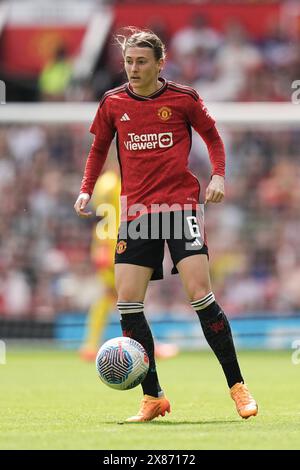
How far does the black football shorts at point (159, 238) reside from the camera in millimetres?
6500

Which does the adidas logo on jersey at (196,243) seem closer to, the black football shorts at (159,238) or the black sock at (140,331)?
Result: the black football shorts at (159,238)

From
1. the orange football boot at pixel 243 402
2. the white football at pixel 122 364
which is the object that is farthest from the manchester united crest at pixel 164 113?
the orange football boot at pixel 243 402

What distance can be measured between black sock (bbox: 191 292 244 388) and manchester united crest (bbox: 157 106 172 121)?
1020 mm

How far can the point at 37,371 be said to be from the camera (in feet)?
36.1

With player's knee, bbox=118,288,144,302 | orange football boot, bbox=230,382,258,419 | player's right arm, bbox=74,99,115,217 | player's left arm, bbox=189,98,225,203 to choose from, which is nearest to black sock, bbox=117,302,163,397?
player's knee, bbox=118,288,144,302

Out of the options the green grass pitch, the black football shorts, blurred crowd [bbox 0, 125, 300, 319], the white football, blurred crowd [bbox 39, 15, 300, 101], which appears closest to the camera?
the green grass pitch

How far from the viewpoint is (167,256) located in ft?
48.6

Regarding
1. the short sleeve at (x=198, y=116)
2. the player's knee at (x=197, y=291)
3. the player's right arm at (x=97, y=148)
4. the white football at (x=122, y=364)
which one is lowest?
the white football at (x=122, y=364)

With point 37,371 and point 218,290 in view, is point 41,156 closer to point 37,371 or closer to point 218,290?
point 218,290

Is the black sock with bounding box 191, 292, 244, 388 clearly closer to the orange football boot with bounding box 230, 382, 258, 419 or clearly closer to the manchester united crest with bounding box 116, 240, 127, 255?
the orange football boot with bounding box 230, 382, 258, 419

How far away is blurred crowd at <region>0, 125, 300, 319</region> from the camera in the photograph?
14.8 meters

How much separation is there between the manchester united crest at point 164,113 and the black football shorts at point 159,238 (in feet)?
1.76

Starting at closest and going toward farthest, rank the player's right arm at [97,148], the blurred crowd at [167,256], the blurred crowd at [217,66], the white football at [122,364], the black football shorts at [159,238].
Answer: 1. the white football at [122,364]
2. the black football shorts at [159,238]
3. the player's right arm at [97,148]
4. the blurred crowd at [167,256]
5. the blurred crowd at [217,66]

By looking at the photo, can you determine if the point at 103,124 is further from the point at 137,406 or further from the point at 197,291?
the point at 137,406
